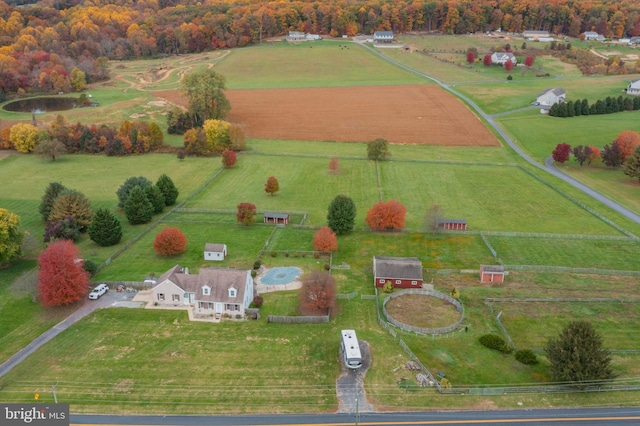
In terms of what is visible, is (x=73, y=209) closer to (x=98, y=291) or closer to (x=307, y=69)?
(x=98, y=291)

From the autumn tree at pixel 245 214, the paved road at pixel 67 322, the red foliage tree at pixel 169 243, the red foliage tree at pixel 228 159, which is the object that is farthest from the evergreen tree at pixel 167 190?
Result: the paved road at pixel 67 322

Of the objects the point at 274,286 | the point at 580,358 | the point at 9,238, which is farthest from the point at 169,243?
the point at 580,358

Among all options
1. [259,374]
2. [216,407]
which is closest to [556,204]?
[259,374]

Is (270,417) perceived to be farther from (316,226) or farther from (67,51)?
(67,51)

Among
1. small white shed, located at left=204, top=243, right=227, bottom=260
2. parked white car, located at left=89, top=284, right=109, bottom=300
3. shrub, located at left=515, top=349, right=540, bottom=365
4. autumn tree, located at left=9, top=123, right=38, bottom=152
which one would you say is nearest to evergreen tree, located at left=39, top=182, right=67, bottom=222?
parked white car, located at left=89, top=284, right=109, bottom=300

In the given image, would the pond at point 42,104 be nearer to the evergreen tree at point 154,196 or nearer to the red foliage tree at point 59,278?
the evergreen tree at point 154,196
